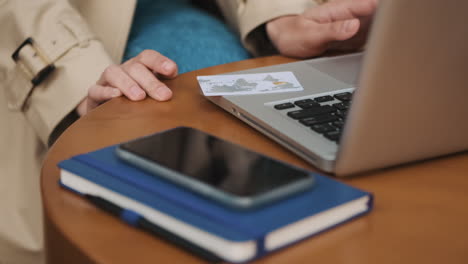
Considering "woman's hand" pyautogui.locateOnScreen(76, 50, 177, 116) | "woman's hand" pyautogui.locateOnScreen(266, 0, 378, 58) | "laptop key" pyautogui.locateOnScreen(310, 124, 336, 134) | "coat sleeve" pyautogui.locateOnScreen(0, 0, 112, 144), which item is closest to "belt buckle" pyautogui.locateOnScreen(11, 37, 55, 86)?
"coat sleeve" pyautogui.locateOnScreen(0, 0, 112, 144)

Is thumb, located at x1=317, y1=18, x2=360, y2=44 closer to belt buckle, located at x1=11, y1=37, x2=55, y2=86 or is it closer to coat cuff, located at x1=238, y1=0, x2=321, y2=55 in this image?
coat cuff, located at x1=238, y1=0, x2=321, y2=55

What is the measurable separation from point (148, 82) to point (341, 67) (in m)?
0.32

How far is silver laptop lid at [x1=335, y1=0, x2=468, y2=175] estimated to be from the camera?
500mm

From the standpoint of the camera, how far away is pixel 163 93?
846 mm

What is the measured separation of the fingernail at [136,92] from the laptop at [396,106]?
0.19m

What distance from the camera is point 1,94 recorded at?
3.90 feet

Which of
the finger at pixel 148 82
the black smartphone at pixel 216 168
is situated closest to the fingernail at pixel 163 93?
the finger at pixel 148 82

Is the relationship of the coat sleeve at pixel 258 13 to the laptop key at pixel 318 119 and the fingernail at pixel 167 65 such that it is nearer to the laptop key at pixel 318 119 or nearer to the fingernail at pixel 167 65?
the fingernail at pixel 167 65

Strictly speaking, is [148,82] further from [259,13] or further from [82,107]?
[259,13]

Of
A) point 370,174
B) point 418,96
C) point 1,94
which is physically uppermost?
point 418,96

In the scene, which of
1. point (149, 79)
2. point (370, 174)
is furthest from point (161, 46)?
Answer: point (370, 174)

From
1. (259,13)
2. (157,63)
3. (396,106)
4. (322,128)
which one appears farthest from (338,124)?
(259,13)

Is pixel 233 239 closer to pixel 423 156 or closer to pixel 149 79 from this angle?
pixel 423 156

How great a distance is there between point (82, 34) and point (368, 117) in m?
0.69
